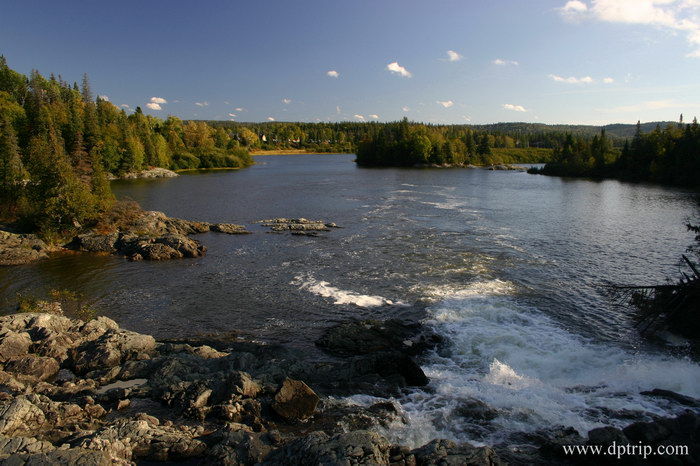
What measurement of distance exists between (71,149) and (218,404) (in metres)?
91.3

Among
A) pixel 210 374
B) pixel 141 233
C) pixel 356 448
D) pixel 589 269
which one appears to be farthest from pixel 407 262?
pixel 141 233

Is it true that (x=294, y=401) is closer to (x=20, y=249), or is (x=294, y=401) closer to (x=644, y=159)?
(x=20, y=249)

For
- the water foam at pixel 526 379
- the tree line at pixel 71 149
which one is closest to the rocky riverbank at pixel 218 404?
the water foam at pixel 526 379

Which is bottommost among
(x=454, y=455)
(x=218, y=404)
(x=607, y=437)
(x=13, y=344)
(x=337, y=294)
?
(x=218, y=404)

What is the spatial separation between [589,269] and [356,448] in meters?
27.3

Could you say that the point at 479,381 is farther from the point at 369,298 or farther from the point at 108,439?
the point at 108,439

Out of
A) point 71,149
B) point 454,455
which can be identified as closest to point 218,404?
point 454,455

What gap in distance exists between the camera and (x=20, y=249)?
33.6 metres

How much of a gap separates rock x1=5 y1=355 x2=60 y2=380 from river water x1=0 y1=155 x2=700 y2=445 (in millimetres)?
5250

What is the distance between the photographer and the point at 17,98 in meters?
120

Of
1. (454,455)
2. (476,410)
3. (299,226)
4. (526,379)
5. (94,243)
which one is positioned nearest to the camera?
(454,455)

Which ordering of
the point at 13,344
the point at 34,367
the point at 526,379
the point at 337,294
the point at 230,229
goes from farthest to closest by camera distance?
the point at 230,229 → the point at 337,294 → the point at 13,344 → the point at 526,379 → the point at 34,367

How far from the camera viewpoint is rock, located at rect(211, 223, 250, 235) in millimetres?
45125

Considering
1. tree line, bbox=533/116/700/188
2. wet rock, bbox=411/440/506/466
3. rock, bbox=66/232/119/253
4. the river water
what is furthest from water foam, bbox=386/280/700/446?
tree line, bbox=533/116/700/188
